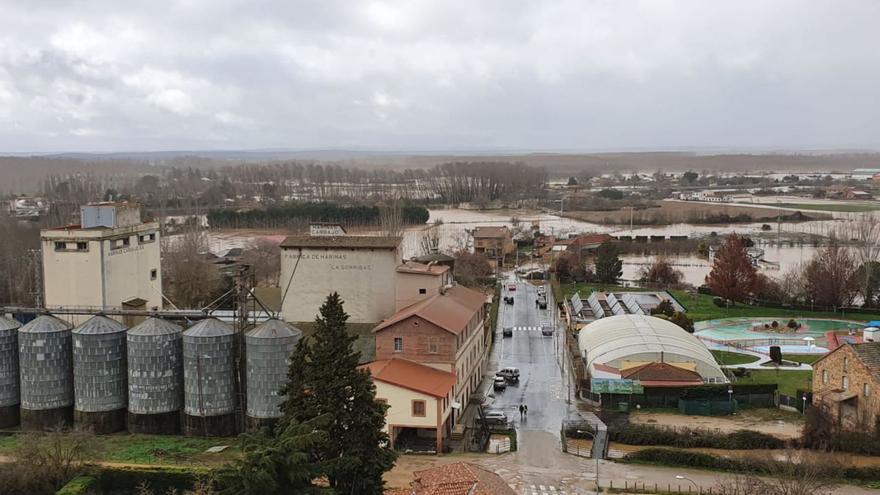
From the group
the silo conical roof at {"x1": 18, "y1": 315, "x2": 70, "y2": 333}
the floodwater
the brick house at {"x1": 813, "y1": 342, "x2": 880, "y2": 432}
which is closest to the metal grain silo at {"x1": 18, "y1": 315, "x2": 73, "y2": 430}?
the silo conical roof at {"x1": 18, "y1": 315, "x2": 70, "y2": 333}

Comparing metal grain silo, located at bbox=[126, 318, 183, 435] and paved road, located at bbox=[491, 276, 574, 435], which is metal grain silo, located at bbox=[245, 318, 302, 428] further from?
paved road, located at bbox=[491, 276, 574, 435]

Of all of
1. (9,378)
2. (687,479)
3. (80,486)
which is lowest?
(687,479)

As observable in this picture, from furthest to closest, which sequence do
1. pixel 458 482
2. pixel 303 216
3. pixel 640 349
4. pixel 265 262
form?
pixel 303 216
pixel 265 262
pixel 640 349
pixel 458 482

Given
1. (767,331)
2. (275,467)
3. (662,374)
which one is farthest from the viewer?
(767,331)

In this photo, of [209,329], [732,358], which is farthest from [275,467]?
[732,358]

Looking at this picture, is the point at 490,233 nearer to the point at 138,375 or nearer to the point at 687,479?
the point at 138,375

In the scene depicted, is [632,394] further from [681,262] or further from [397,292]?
[681,262]

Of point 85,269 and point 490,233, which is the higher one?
point 85,269
